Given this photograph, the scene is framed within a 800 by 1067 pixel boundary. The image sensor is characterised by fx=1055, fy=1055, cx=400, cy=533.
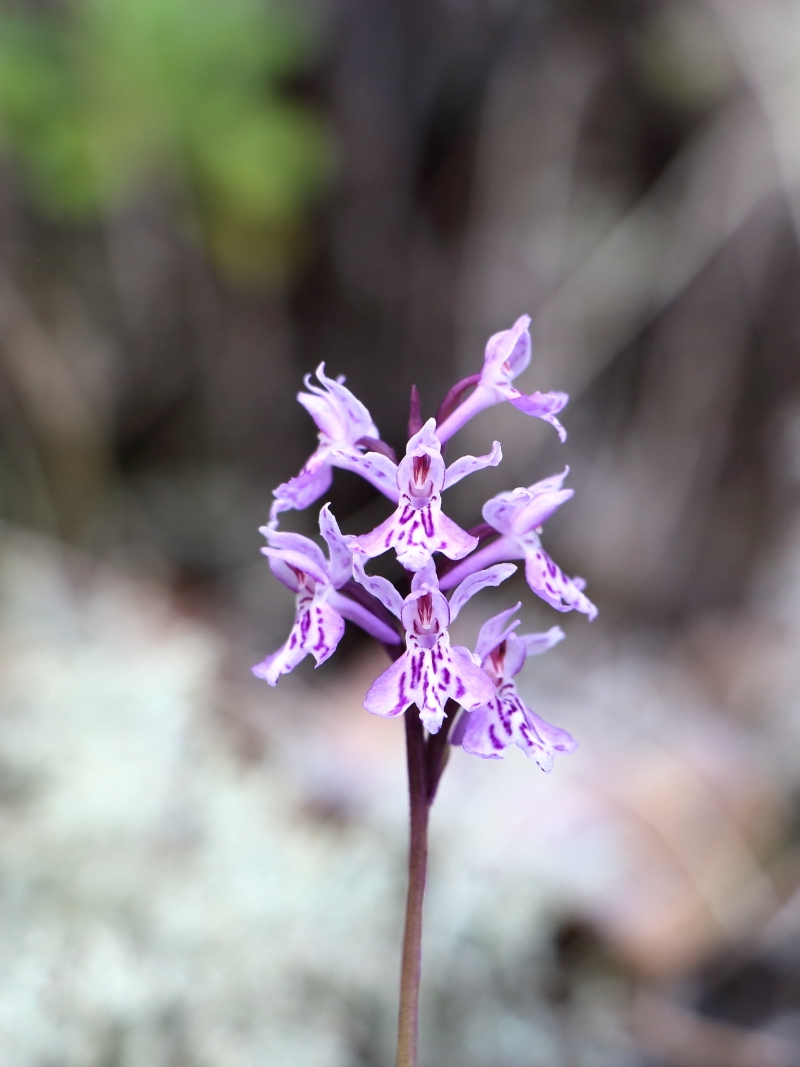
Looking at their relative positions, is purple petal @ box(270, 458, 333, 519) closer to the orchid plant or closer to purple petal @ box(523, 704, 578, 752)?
the orchid plant

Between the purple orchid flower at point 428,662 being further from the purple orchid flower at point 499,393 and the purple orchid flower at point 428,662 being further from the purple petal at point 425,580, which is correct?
the purple orchid flower at point 499,393

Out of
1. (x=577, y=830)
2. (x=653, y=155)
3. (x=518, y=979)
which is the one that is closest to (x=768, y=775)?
(x=577, y=830)

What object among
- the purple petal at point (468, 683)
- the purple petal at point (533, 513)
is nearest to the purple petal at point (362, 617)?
the purple petal at point (468, 683)

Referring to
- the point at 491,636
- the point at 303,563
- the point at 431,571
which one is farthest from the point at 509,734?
the point at 303,563

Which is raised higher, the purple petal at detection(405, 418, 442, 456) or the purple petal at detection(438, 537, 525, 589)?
the purple petal at detection(405, 418, 442, 456)

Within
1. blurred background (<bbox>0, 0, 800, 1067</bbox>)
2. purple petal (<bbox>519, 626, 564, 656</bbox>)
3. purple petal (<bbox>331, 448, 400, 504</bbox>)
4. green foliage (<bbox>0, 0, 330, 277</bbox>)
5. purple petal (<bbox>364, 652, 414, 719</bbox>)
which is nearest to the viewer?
purple petal (<bbox>364, 652, 414, 719</bbox>)

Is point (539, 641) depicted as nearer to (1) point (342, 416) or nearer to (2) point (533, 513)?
(2) point (533, 513)

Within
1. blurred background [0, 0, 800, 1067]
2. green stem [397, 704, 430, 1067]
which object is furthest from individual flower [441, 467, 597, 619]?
blurred background [0, 0, 800, 1067]
